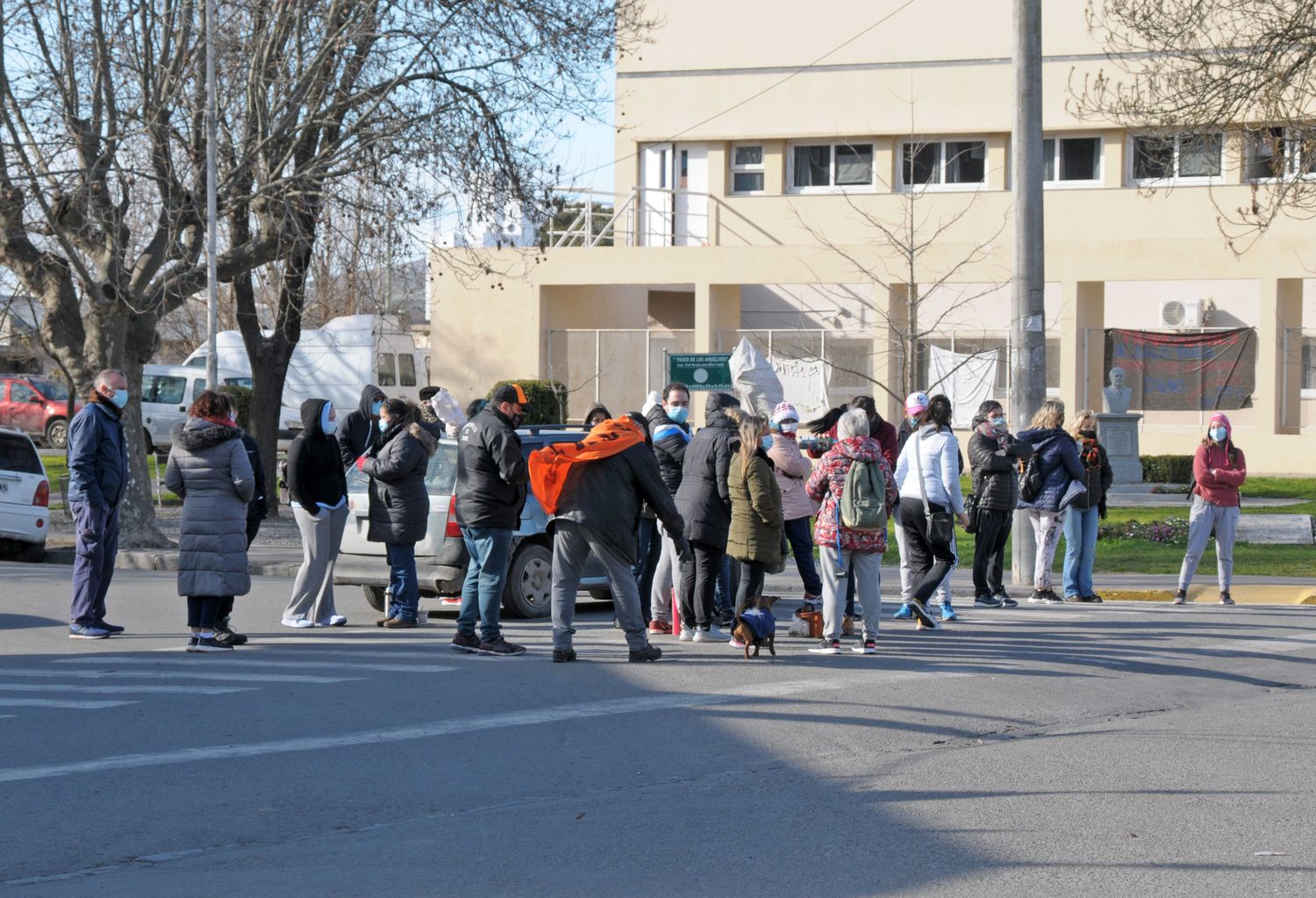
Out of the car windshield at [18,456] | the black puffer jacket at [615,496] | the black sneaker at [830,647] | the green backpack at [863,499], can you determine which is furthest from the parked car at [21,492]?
the green backpack at [863,499]

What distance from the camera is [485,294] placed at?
33.7m

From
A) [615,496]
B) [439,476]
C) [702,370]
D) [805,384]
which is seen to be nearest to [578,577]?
[615,496]

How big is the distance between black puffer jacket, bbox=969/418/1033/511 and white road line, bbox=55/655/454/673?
19.5ft

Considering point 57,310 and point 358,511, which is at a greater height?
point 57,310

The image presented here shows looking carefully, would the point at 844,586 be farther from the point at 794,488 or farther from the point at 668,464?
the point at 668,464

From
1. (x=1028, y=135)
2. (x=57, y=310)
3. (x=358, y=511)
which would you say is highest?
(x=1028, y=135)

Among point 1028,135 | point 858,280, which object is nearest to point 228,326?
point 858,280

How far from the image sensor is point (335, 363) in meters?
38.0

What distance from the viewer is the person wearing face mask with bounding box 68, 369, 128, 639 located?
11961mm

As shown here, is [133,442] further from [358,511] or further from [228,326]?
[228,326]

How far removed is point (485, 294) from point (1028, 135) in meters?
18.6

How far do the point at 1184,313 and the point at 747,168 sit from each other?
10.4 m

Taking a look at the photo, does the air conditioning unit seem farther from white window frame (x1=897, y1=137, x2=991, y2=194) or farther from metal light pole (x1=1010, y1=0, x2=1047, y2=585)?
metal light pole (x1=1010, y1=0, x2=1047, y2=585)

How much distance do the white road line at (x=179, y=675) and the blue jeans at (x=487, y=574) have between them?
1.14 m
